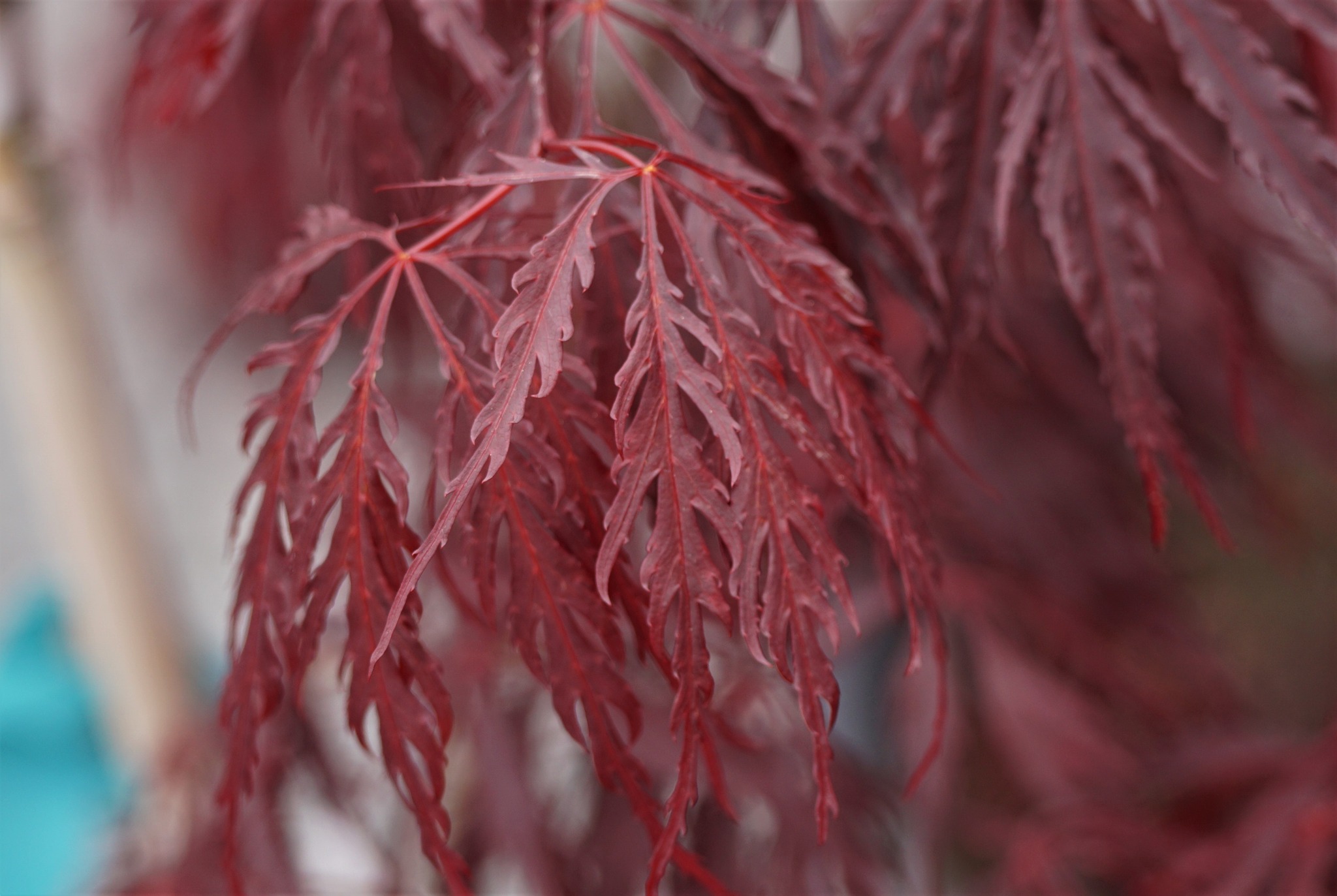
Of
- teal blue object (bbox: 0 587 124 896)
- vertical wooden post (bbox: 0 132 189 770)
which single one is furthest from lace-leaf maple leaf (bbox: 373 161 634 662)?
teal blue object (bbox: 0 587 124 896)

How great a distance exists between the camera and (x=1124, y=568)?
0.95 m

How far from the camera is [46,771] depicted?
1256 millimetres

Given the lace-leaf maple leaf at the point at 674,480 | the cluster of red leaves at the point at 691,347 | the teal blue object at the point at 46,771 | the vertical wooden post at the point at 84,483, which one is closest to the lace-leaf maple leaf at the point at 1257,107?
the cluster of red leaves at the point at 691,347

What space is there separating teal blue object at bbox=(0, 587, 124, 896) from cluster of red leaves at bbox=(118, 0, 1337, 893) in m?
0.65

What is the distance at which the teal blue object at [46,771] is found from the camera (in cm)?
119

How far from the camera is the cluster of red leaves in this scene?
1.15 feet

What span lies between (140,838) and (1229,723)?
97 cm

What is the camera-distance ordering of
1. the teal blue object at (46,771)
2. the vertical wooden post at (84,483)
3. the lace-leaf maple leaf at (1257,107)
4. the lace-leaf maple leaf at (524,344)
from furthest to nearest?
the teal blue object at (46,771) < the vertical wooden post at (84,483) < the lace-leaf maple leaf at (1257,107) < the lace-leaf maple leaf at (524,344)

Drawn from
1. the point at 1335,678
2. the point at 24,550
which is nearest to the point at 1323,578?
the point at 1335,678

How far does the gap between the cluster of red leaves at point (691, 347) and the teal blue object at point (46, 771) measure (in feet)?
2.14

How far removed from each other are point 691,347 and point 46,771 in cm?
121

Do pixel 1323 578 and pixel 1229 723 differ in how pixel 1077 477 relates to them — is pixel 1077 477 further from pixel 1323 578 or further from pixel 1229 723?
pixel 1323 578

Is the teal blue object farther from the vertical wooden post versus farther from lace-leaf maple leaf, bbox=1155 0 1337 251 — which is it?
lace-leaf maple leaf, bbox=1155 0 1337 251

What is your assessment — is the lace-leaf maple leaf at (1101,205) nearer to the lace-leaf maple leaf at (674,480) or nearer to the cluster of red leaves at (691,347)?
the cluster of red leaves at (691,347)
